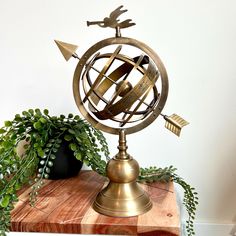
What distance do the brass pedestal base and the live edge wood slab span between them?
0.02m

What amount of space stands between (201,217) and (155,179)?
308 millimetres

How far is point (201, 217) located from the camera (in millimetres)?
1299

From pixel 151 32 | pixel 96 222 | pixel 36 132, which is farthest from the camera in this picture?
pixel 151 32

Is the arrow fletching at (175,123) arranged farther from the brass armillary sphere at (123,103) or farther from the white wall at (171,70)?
the white wall at (171,70)

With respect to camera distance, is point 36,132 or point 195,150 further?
point 195,150

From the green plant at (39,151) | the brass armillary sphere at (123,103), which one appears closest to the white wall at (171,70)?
the green plant at (39,151)

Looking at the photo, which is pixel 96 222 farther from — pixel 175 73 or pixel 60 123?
pixel 175 73

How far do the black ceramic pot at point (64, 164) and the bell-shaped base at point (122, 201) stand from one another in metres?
0.22

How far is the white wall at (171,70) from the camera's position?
1201mm

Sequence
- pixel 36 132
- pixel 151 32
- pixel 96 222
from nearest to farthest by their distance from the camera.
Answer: pixel 96 222, pixel 36 132, pixel 151 32

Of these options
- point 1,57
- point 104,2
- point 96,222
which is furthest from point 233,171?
point 1,57

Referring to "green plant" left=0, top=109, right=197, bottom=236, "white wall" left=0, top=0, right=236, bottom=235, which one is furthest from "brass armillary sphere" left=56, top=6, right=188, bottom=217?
"white wall" left=0, top=0, right=236, bottom=235

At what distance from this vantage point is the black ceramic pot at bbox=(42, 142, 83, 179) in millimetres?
1101

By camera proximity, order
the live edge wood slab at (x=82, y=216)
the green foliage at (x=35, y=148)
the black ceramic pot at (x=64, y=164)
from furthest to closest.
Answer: the black ceramic pot at (x=64, y=164) → the green foliage at (x=35, y=148) → the live edge wood slab at (x=82, y=216)
